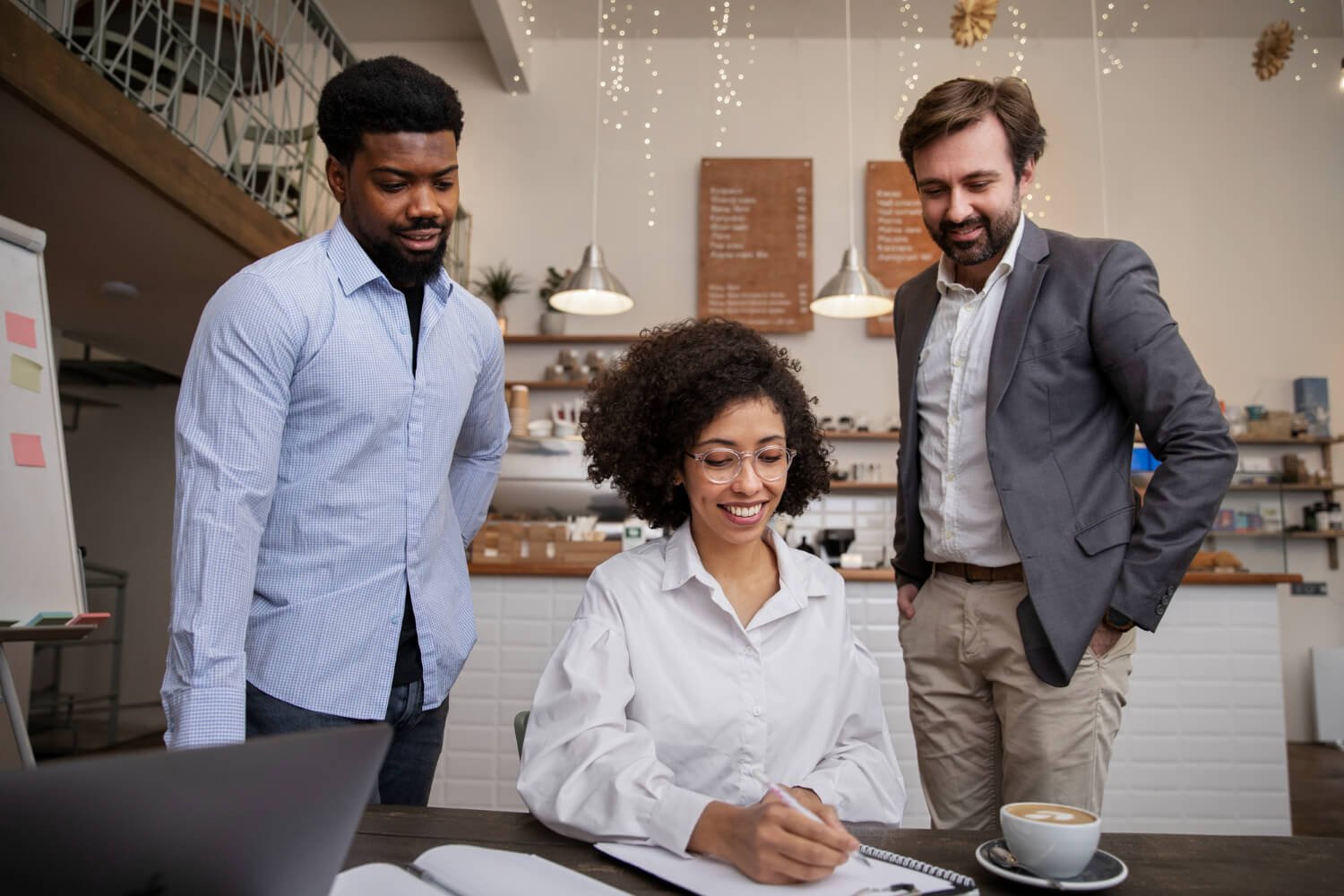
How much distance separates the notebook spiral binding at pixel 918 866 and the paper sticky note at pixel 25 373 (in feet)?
7.27

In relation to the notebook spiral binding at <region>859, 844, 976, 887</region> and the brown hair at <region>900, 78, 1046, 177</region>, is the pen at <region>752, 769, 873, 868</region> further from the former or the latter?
the brown hair at <region>900, 78, 1046, 177</region>

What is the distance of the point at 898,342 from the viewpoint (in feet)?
6.02

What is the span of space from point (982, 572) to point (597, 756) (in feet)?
2.67

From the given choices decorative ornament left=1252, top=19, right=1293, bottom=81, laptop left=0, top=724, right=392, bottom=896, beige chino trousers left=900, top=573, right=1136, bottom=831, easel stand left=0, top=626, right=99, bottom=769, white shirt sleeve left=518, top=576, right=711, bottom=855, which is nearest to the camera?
laptop left=0, top=724, right=392, bottom=896

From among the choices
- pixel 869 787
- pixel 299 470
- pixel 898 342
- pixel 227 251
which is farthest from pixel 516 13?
pixel 869 787

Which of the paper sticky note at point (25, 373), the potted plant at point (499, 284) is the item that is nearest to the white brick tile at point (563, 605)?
the paper sticky note at point (25, 373)

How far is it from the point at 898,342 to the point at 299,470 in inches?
43.3

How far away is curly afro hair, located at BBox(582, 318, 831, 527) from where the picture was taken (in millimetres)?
1402

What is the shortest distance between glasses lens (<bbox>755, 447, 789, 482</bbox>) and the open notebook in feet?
2.12

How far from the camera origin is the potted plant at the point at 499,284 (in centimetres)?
618

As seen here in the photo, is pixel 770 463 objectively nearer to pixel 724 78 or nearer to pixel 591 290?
pixel 591 290

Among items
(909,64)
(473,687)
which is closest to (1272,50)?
(909,64)

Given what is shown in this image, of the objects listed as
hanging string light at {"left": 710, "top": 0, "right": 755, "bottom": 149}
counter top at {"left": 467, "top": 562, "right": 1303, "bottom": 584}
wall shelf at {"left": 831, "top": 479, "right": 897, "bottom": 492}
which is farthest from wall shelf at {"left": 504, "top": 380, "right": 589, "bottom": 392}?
counter top at {"left": 467, "top": 562, "right": 1303, "bottom": 584}

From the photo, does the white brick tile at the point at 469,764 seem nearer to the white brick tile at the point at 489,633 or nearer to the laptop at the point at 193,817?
the white brick tile at the point at 489,633
